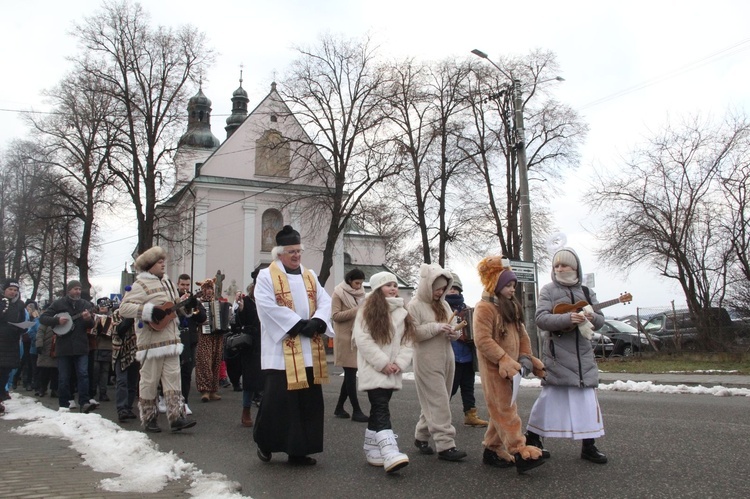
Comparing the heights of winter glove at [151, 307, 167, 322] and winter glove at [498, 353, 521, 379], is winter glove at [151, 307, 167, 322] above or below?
above

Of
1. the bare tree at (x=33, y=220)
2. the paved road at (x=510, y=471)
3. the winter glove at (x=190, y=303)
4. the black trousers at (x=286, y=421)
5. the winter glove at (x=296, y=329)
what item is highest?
the bare tree at (x=33, y=220)

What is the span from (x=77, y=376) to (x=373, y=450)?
6.31 meters

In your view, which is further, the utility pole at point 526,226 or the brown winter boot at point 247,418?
the utility pole at point 526,226

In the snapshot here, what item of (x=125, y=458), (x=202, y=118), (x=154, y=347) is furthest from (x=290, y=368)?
(x=202, y=118)

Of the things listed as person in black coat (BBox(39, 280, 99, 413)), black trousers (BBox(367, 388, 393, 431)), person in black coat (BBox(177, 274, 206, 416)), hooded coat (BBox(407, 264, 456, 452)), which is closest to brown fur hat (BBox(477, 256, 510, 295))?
hooded coat (BBox(407, 264, 456, 452))

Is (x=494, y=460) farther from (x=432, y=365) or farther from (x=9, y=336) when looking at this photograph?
(x=9, y=336)

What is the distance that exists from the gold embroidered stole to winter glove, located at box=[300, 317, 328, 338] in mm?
76

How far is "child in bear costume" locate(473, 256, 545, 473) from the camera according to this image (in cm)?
534

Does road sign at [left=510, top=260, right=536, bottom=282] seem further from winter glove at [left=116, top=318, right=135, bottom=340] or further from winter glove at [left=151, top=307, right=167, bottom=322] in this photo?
winter glove at [left=151, top=307, right=167, bottom=322]

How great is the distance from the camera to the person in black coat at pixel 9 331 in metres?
10.2

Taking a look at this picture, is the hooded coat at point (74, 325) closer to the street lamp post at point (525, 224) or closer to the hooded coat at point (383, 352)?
the hooded coat at point (383, 352)

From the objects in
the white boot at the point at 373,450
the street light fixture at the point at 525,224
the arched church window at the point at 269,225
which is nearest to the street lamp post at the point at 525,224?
the street light fixture at the point at 525,224

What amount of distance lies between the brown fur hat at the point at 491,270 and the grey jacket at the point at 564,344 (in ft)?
1.51

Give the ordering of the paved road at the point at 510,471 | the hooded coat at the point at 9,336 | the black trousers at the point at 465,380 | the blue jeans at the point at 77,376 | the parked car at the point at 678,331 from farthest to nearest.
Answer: the parked car at the point at 678,331 < the hooded coat at the point at 9,336 < the blue jeans at the point at 77,376 < the black trousers at the point at 465,380 < the paved road at the point at 510,471
